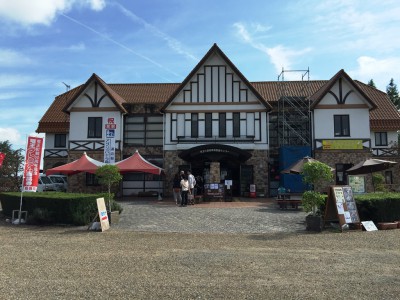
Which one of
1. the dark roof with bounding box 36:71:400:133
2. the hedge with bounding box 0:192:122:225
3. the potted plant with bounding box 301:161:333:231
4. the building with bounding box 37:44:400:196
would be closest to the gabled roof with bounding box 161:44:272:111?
the building with bounding box 37:44:400:196

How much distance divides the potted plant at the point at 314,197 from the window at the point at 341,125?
47.2 feet

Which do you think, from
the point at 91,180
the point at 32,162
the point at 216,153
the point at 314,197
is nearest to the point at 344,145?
the point at 216,153

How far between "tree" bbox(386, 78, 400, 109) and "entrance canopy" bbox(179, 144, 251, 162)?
3919 cm

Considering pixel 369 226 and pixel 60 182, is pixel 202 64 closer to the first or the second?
pixel 60 182

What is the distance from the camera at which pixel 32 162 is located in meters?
14.7

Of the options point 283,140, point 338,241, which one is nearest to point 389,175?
point 283,140

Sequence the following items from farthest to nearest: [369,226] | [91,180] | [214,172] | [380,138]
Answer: [380,138]
[91,180]
[214,172]
[369,226]

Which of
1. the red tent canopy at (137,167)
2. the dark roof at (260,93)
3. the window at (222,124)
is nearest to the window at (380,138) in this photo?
the dark roof at (260,93)

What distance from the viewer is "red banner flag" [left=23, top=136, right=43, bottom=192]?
14.6 meters

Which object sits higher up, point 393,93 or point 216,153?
point 393,93

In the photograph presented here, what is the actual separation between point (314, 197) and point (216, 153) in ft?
37.4

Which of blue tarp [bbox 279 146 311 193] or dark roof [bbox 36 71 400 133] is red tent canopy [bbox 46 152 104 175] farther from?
blue tarp [bbox 279 146 311 193]

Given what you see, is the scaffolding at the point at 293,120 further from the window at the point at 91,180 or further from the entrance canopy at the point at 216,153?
the window at the point at 91,180

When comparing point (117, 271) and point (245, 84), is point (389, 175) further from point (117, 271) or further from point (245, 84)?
point (117, 271)
